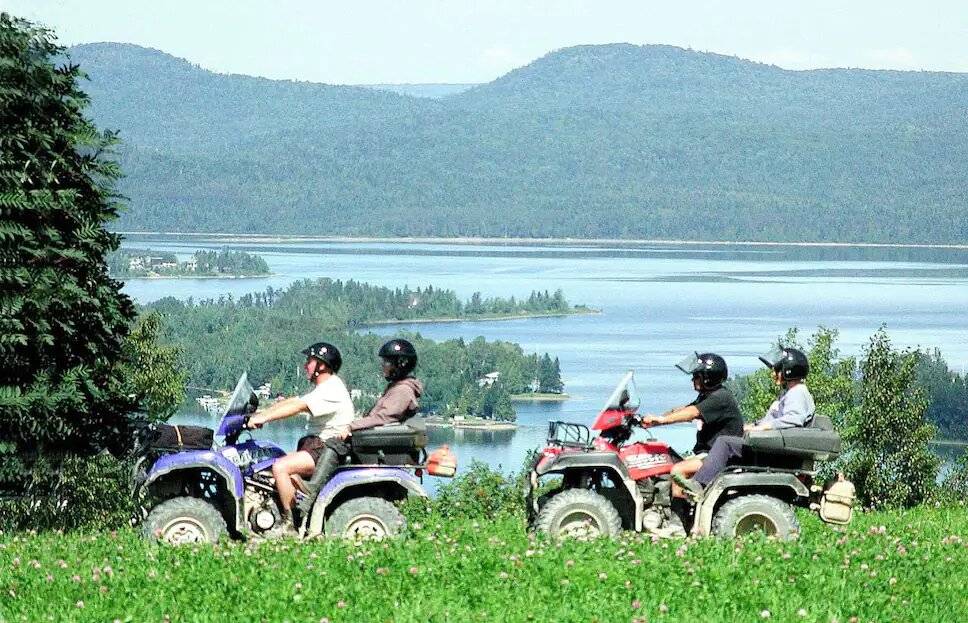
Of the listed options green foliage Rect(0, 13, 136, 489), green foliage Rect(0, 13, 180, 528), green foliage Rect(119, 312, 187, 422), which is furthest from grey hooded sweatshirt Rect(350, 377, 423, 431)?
green foliage Rect(119, 312, 187, 422)

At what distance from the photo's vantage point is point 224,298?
524ft

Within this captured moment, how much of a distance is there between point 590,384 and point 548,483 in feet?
254

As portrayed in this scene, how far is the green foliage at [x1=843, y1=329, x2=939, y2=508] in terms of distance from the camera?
38.6 metres

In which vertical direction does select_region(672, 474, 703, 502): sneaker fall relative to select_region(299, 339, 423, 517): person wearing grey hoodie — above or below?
below

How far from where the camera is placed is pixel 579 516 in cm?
1027

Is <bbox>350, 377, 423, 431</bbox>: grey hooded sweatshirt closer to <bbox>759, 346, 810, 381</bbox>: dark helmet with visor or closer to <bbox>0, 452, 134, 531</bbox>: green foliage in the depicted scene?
<bbox>759, 346, 810, 381</bbox>: dark helmet with visor

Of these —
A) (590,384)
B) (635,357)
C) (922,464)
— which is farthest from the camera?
(635,357)

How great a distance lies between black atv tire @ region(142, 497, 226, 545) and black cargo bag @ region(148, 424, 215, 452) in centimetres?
42

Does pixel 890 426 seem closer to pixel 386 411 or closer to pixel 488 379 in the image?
pixel 386 411

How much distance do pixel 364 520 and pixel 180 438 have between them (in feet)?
4.62

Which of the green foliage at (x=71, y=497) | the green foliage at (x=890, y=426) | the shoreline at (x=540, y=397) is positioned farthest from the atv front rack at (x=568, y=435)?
the shoreline at (x=540, y=397)

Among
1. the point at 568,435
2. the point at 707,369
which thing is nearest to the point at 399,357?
the point at 568,435

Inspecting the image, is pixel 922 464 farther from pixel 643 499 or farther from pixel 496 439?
pixel 496 439

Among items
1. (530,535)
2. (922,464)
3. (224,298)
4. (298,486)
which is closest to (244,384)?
(298,486)
